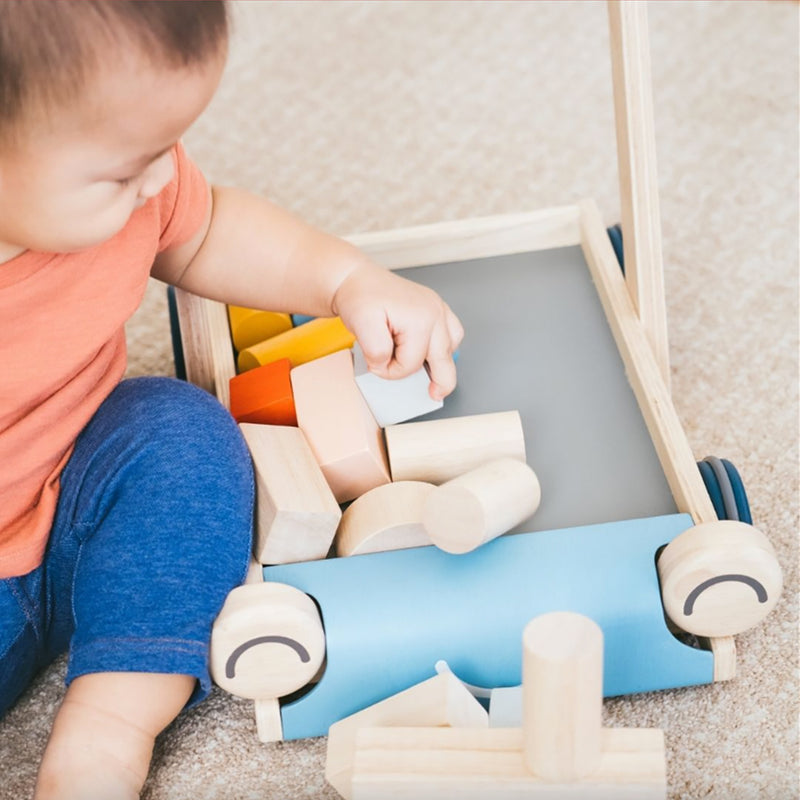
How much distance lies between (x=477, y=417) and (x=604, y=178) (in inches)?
20.2

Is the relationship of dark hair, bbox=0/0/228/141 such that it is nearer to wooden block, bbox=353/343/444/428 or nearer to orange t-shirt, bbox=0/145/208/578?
orange t-shirt, bbox=0/145/208/578

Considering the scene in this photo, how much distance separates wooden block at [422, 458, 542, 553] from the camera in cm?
66

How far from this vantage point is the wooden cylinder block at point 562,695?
0.51m

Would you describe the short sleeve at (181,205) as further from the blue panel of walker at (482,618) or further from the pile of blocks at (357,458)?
the blue panel of walker at (482,618)

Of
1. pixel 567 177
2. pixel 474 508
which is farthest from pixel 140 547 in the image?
pixel 567 177

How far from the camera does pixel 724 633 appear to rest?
0.67m

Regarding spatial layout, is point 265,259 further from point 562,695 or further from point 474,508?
point 562,695

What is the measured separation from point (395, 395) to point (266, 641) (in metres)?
0.22

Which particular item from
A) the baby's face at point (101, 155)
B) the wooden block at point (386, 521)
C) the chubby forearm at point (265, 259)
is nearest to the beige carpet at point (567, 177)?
the chubby forearm at point (265, 259)

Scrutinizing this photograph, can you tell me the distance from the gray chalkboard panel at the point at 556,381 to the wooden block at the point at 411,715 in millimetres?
138

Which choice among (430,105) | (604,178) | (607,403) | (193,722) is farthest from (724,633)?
(430,105)

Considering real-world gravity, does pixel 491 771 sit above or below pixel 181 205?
below

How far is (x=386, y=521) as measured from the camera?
2.30 feet

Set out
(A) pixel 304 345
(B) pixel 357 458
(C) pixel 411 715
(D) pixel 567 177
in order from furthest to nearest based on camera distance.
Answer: (D) pixel 567 177
(A) pixel 304 345
(B) pixel 357 458
(C) pixel 411 715
